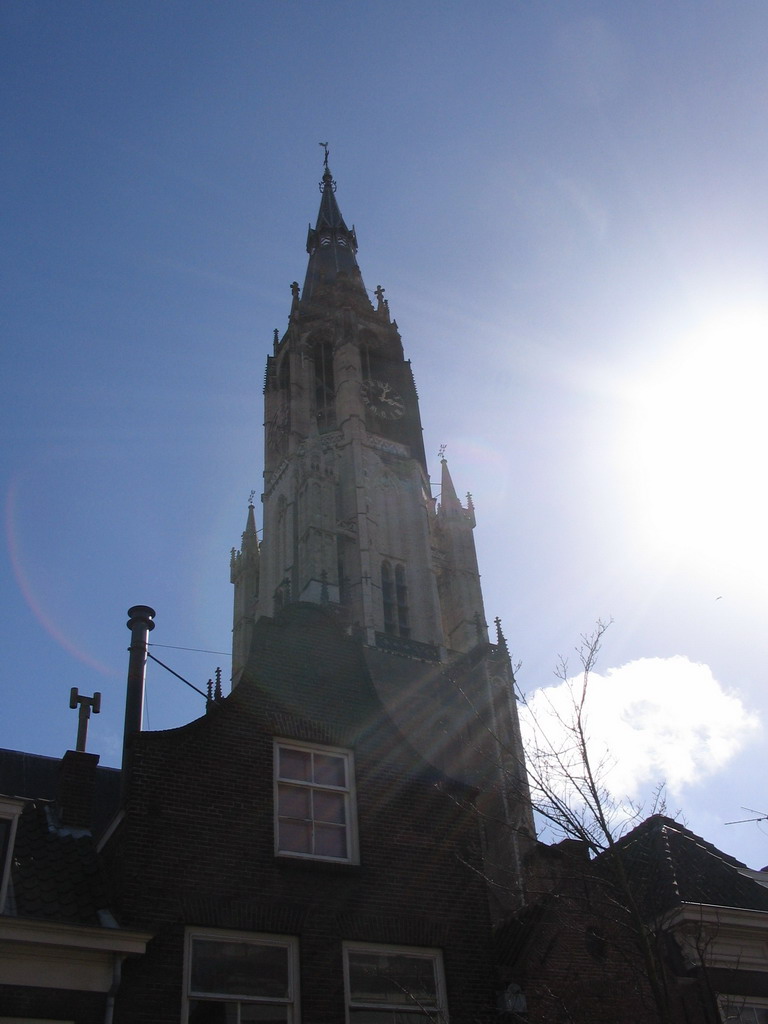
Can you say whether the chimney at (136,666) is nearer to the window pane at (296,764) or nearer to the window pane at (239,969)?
the window pane at (296,764)

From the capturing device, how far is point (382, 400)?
66.4 m

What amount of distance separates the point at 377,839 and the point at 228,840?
1894mm

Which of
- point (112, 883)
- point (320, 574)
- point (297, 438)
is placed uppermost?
point (297, 438)

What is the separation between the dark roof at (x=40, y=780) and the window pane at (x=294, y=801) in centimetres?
556

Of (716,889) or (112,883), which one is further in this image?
(716,889)

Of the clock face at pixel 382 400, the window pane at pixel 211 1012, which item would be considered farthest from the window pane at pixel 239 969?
the clock face at pixel 382 400

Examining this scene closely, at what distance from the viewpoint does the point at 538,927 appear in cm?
1191

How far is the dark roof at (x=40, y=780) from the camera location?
16328mm

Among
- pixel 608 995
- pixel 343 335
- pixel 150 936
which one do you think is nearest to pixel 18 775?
pixel 150 936

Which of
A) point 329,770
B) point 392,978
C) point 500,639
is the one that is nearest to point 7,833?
point 329,770

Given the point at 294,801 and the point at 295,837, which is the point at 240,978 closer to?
the point at 295,837

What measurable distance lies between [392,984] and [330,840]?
1.67m

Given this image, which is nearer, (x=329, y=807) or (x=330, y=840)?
(x=330, y=840)

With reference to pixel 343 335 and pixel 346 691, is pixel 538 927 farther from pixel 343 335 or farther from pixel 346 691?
pixel 343 335
